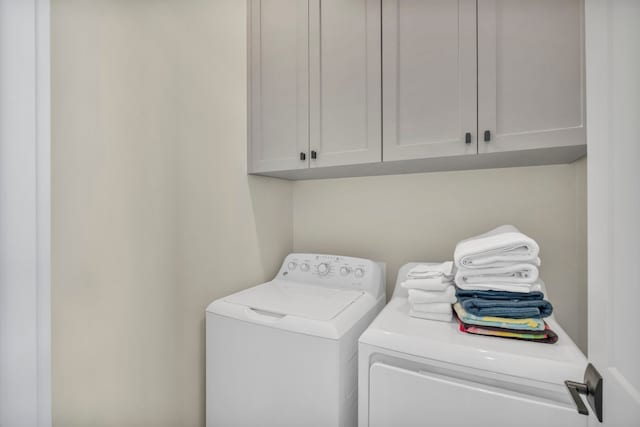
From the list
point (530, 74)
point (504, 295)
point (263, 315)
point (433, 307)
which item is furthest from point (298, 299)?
point (530, 74)

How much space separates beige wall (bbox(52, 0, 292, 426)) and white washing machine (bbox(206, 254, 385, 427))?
0.17 meters

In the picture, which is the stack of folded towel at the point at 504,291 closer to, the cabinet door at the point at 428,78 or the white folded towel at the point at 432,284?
the white folded towel at the point at 432,284

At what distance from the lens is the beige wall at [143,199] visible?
2.88 feet

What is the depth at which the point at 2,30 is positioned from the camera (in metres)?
0.70

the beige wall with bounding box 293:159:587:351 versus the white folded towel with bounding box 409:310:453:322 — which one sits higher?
the beige wall with bounding box 293:159:587:351

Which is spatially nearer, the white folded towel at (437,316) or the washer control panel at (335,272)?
the white folded towel at (437,316)

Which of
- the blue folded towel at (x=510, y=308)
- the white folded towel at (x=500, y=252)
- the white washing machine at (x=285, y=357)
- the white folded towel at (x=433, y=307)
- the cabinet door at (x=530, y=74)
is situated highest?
the cabinet door at (x=530, y=74)

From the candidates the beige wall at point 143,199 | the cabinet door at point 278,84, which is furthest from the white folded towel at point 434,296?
the beige wall at point 143,199

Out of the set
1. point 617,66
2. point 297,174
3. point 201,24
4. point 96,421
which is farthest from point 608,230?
point 201,24

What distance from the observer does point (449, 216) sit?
1520 mm

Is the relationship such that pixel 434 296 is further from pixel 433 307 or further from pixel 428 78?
pixel 428 78

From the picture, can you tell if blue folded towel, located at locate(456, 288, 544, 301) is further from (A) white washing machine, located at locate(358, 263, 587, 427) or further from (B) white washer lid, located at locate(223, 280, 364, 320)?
(B) white washer lid, located at locate(223, 280, 364, 320)

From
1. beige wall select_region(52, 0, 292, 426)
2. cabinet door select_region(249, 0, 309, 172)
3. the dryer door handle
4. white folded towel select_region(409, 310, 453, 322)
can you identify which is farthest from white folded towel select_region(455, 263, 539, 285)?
beige wall select_region(52, 0, 292, 426)

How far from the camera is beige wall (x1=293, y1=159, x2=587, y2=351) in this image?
1306 millimetres
